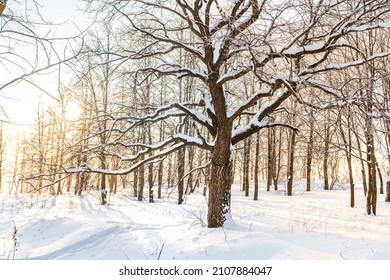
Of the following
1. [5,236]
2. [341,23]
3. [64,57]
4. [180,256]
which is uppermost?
[341,23]

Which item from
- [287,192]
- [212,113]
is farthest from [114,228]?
[287,192]

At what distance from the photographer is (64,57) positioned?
2904 mm

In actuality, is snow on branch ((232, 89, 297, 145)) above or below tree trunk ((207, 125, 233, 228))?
above

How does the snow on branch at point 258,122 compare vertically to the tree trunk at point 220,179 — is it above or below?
above

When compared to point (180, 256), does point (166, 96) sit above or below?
above

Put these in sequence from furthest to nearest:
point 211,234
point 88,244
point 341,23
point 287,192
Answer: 1. point 287,192
2. point 88,244
3. point 211,234
4. point 341,23

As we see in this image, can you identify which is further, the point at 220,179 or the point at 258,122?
the point at 258,122

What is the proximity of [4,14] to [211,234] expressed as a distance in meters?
5.39

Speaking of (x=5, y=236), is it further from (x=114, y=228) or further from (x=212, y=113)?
(x=212, y=113)

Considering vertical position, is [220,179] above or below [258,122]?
below

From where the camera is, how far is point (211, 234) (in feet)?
20.4

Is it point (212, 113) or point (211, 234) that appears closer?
point (211, 234)
